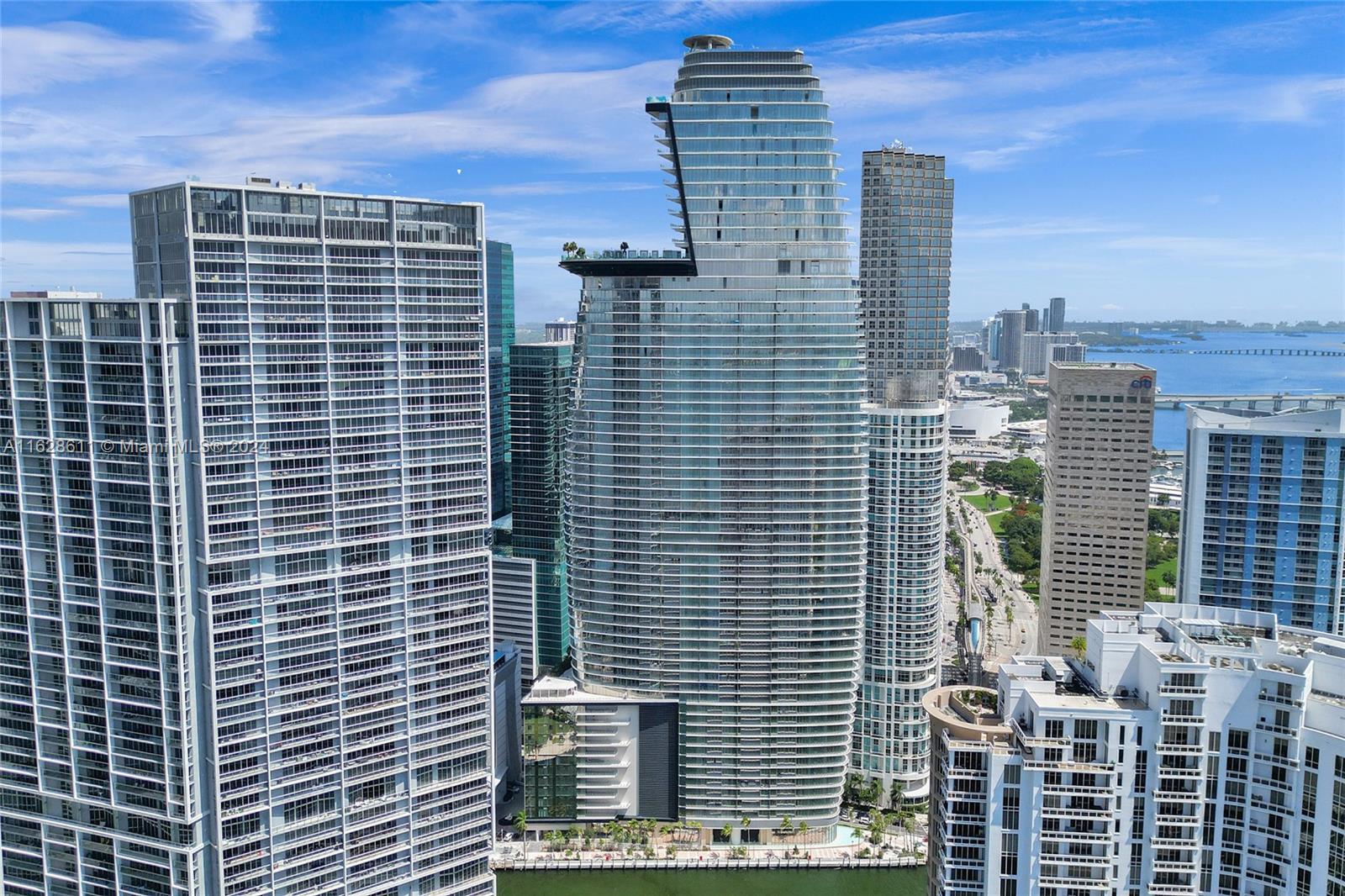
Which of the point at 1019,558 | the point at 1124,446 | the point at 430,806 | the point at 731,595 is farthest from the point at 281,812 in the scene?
the point at 1019,558

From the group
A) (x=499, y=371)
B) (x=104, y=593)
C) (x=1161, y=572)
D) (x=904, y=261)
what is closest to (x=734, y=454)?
(x=904, y=261)

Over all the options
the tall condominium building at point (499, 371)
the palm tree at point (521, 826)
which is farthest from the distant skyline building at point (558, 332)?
the palm tree at point (521, 826)

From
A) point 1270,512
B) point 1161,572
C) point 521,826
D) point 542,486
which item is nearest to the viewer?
point 1270,512

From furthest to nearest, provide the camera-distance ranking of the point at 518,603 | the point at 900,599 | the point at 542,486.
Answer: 1. the point at 542,486
2. the point at 518,603
3. the point at 900,599

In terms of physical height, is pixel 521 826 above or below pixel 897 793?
above

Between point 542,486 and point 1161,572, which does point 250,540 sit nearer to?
point 542,486

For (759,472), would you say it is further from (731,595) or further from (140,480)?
(140,480)

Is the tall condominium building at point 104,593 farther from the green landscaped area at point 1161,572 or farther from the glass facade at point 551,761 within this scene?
the green landscaped area at point 1161,572
